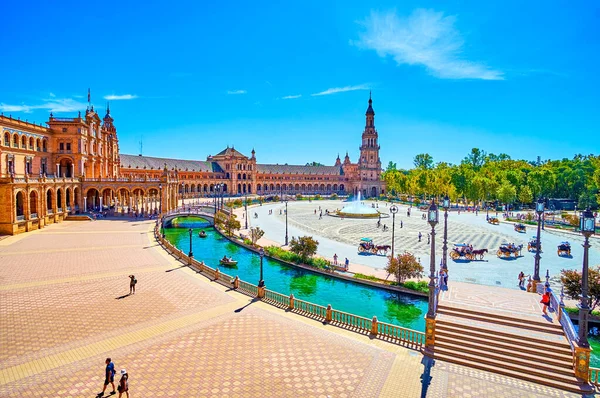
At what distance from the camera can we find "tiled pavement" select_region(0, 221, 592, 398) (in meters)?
11.5

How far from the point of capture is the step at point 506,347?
12.9 metres

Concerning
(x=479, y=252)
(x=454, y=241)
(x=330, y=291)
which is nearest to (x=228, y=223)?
(x=330, y=291)

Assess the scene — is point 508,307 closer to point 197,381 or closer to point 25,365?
point 197,381

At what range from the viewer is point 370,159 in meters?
144

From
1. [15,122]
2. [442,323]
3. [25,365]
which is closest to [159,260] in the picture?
[25,365]

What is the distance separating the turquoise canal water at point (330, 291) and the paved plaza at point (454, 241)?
3129 millimetres

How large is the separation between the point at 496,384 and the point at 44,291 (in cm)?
2300

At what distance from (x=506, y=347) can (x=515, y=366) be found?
84cm

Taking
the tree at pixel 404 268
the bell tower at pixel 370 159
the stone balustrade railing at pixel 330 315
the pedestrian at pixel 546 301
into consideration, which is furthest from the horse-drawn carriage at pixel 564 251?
the bell tower at pixel 370 159

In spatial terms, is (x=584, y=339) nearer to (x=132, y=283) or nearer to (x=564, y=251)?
(x=132, y=283)

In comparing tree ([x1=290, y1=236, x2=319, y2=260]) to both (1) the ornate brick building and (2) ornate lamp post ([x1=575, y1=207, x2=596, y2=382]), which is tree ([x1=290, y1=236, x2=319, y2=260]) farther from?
(1) the ornate brick building

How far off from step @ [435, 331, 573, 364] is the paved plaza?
1294 centimetres

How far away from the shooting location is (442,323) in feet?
49.3

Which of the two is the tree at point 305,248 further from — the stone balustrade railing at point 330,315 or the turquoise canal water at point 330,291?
the stone balustrade railing at point 330,315
